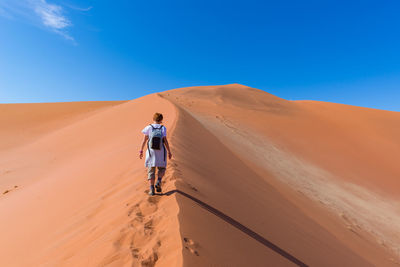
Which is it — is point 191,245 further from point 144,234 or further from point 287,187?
point 287,187

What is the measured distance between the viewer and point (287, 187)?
7.96m

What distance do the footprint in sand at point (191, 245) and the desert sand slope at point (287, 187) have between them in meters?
0.02

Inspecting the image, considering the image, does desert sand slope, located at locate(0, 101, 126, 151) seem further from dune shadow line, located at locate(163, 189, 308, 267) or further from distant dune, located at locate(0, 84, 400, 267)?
dune shadow line, located at locate(163, 189, 308, 267)

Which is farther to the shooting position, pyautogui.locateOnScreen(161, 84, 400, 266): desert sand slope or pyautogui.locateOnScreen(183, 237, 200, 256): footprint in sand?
pyautogui.locateOnScreen(161, 84, 400, 266): desert sand slope

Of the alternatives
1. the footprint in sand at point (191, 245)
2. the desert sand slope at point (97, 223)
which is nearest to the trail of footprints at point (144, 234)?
the desert sand slope at point (97, 223)

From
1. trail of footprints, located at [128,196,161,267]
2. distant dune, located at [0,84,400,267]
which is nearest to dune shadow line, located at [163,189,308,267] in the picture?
distant dune, located at [0,84,400,267]

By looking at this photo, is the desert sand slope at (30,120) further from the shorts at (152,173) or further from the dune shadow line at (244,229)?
the dune shadow line at (244,229)

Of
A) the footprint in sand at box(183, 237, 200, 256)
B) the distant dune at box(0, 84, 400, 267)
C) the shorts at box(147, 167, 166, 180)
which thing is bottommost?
the distant dune at box(0, 84, 400, 267)

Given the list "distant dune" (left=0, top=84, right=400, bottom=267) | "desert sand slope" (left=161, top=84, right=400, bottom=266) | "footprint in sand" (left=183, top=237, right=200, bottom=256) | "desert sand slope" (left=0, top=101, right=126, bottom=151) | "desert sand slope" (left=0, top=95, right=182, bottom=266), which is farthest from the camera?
"desert sand slope" (left=0, top=101, right=126, bottom=151)

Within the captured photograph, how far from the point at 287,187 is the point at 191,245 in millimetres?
6552

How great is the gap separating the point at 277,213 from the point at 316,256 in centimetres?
121

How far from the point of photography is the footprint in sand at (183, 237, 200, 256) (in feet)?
7.00

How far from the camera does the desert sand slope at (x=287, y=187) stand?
9.30 ft

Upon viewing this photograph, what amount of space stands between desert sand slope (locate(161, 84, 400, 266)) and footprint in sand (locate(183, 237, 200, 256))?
0.05 ft
